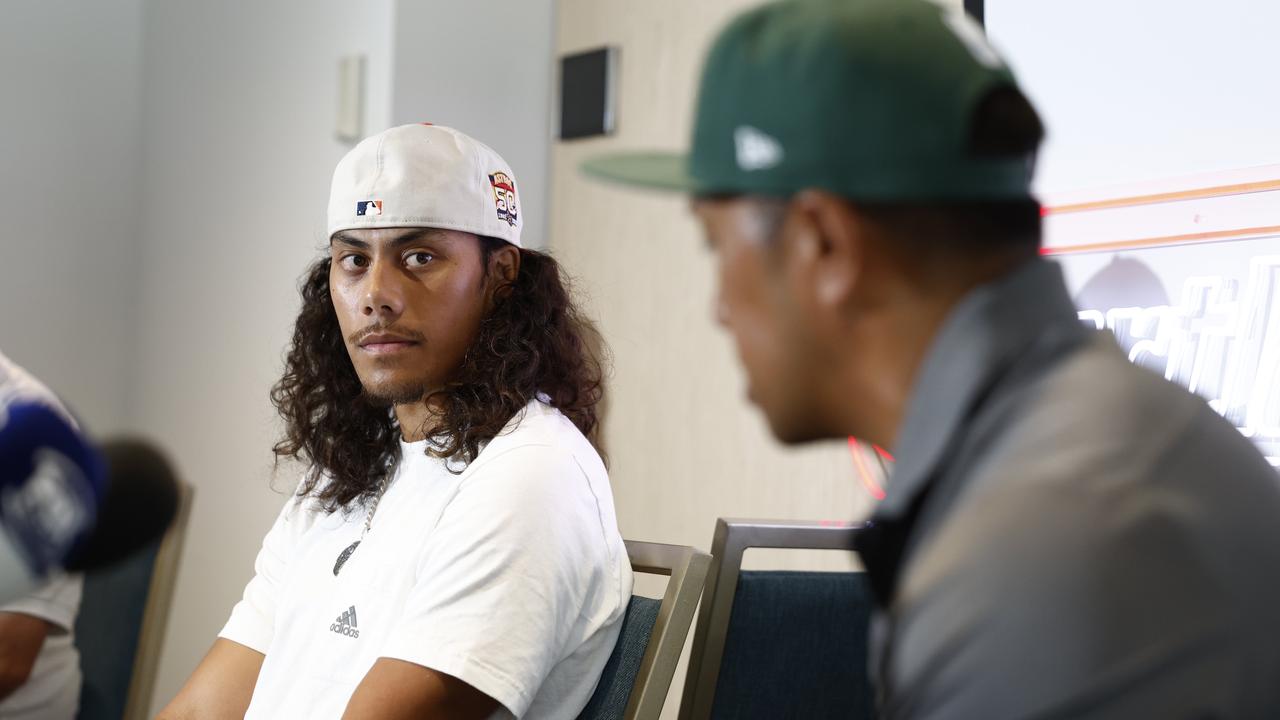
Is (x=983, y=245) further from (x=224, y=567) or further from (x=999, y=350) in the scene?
(x=224, y=567)

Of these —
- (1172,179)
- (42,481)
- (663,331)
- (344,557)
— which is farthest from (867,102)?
(663,331)

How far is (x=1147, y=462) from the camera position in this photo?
20.2 inches

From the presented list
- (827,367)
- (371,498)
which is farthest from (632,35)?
(827,367)

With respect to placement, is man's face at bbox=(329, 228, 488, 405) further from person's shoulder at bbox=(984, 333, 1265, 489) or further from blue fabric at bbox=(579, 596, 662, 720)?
person's shoulder at bbox=(984, 333, 1265, 489)

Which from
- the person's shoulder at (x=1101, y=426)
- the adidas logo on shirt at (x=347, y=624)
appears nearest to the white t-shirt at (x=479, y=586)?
the adidas logo on shirt at (x=347, y=624)

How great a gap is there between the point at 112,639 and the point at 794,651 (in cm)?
127

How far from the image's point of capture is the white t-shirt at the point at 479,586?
131 centimetres

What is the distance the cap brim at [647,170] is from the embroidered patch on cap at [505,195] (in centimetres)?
107

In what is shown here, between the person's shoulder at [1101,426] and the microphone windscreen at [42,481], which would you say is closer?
A: the person's shoulder at [1101,426]

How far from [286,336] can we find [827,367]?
273cm

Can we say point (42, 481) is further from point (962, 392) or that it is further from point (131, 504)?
point (962, 392)

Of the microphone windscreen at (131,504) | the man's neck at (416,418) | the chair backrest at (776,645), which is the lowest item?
the chair backrest at (776,645)

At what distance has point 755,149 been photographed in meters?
0.63

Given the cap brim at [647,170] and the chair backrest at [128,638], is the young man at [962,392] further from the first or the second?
the chair backrest at [128,638]
